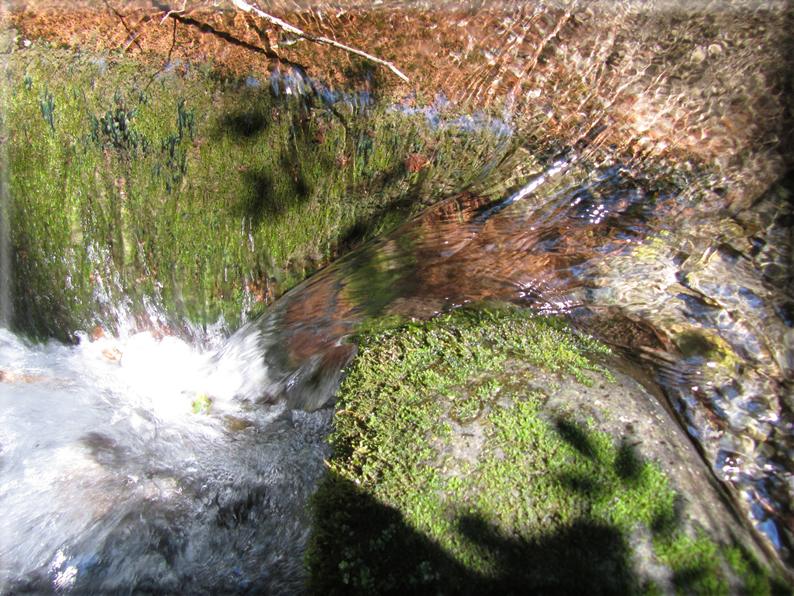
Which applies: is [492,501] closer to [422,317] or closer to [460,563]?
[460,563]

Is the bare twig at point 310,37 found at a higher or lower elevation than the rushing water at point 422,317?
higher

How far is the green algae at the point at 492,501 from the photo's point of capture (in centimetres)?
171

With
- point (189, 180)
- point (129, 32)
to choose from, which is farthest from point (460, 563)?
point (129, 32)

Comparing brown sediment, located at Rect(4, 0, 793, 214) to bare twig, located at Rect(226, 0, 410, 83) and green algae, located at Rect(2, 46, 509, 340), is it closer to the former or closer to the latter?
bare twig, located at Rect(226, 0, 410, 83)

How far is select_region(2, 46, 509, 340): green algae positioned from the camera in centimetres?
288

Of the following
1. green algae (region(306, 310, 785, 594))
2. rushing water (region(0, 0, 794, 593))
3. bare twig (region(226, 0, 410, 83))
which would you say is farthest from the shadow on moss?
bare twig (region(226, 0, 410, 83))

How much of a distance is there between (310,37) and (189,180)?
122 centimetres

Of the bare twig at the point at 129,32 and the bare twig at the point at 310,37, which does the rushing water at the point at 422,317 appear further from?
the bare twig at the point at 129,32

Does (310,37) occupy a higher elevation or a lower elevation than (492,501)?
higher

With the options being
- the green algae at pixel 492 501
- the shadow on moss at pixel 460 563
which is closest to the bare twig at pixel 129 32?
the green algae at pixel 492 501

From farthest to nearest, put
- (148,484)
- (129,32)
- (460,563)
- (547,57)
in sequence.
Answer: (547,57) → (129,32) → (148,484) → (460,563)

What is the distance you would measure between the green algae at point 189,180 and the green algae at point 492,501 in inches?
56.4

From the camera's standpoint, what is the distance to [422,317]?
290 cm

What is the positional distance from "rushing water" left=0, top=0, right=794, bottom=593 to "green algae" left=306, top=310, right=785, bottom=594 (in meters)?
0.26
